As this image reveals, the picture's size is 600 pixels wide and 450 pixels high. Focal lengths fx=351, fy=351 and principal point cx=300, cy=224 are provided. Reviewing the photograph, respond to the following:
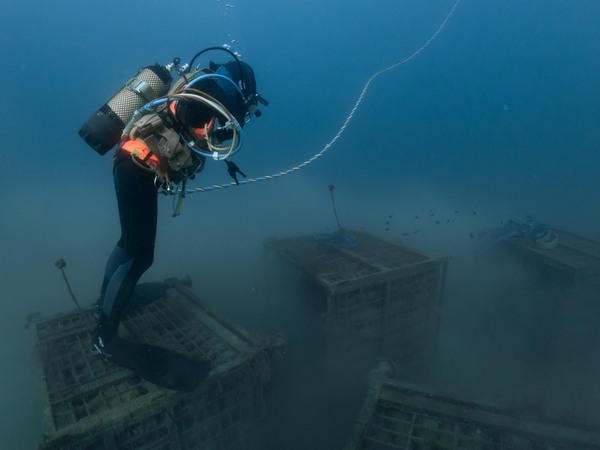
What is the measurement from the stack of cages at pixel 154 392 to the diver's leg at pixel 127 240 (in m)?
0.41

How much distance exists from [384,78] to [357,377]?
3286 inches

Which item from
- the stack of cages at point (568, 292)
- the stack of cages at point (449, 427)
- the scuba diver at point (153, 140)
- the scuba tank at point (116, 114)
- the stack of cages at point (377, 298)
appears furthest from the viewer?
the stack of cages at point (568, 292)

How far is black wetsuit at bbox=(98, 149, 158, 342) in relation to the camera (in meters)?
3.08

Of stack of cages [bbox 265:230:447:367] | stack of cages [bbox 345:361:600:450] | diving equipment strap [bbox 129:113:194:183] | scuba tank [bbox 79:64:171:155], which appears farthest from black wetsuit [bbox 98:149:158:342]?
stack of cages [bbox 345:361:600:450]

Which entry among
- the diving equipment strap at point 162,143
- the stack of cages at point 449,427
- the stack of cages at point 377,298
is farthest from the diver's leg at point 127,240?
the stack of cages at point 449,427

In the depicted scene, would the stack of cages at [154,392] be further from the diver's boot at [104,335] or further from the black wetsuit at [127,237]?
the black wetsuit at [127,237]

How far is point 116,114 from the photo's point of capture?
3059 millimetres

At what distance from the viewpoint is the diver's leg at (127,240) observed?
3088mm

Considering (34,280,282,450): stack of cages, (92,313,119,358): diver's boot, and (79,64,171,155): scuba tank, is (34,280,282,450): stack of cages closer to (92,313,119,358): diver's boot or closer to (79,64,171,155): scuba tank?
(92,313,119,358): diver's boot

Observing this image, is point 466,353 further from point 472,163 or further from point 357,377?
point 472,163

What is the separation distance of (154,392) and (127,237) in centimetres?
141

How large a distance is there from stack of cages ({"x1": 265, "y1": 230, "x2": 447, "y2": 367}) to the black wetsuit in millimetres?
2236

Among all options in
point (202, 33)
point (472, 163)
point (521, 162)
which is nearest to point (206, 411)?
point (521, 162)

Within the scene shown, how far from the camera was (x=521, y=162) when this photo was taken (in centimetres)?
3878
